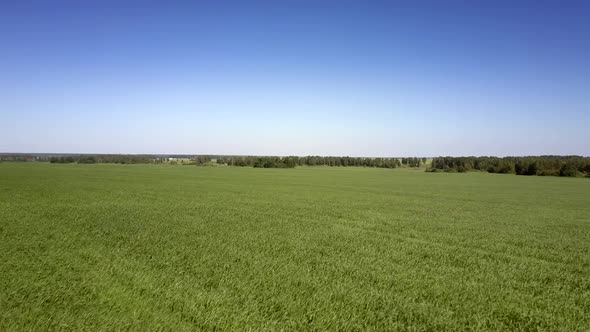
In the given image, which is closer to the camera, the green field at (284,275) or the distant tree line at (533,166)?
the green field at (284,275)

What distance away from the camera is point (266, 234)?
1808 cm

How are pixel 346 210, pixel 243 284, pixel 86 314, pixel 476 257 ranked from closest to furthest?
pixel 86 314 < pixel 243 284 < pixel 476 257 < pixel 346 210

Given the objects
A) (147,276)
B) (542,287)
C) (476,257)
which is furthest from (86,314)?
(476,257)

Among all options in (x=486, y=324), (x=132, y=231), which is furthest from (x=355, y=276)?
(x=132, y=231)

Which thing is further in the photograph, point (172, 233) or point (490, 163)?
point (490, 163)

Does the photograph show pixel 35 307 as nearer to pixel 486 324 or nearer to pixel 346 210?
pixel 486 324

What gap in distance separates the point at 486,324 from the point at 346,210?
68.4ft

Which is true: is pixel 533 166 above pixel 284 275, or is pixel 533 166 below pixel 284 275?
above

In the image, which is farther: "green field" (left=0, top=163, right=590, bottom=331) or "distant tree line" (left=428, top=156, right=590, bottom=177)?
"distant tree line" (left=428, top=156, right=590, bottom=177)

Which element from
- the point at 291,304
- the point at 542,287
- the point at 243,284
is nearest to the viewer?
the point at 291,304

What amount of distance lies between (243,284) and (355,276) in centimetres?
331

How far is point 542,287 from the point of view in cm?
→ 1092

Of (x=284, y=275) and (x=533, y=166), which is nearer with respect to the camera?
(x=284, y=275)

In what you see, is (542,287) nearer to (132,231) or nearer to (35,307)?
(35,307)
